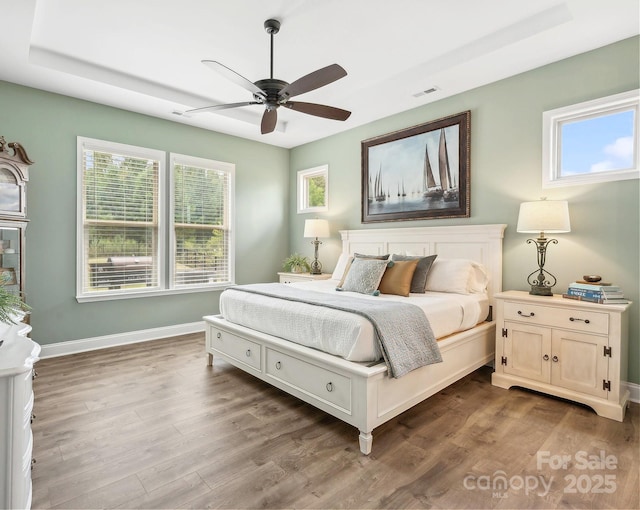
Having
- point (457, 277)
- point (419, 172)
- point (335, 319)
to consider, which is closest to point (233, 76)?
point (335, 319)

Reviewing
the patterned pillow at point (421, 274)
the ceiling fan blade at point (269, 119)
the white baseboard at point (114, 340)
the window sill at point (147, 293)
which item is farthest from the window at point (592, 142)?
the white baseboard at point (114, 340)

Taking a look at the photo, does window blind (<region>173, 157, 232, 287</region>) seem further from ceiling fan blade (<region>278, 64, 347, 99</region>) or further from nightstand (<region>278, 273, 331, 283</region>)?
ceiling fan blade (<region>278, 64, 347, 99</region>)

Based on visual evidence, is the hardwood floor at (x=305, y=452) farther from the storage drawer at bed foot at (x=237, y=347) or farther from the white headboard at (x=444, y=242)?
the white headboard at (x=444, y=242)

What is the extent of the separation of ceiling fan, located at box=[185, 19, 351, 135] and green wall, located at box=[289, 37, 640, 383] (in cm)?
166

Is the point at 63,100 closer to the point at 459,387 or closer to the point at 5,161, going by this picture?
the point at 5,161

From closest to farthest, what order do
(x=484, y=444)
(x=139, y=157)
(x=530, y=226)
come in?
1. (x=484, y=444)
2. (x=530, y=226)
3. (x=139, y=157)

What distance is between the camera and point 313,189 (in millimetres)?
5801

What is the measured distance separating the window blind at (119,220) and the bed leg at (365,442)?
348cm

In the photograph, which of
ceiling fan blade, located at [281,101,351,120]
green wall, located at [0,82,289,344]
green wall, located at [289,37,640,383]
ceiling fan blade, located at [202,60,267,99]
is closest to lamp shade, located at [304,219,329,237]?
green wall, located at [289,37,640,383]

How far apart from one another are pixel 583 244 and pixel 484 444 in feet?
6.50

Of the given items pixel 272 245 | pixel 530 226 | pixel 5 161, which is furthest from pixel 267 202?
pixel 530 226

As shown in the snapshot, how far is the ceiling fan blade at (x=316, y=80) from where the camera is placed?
2.32 metres

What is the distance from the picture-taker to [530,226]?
115 inches

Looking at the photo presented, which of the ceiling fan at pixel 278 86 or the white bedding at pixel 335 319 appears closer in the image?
Result: the white bedding at pixel 335 319
